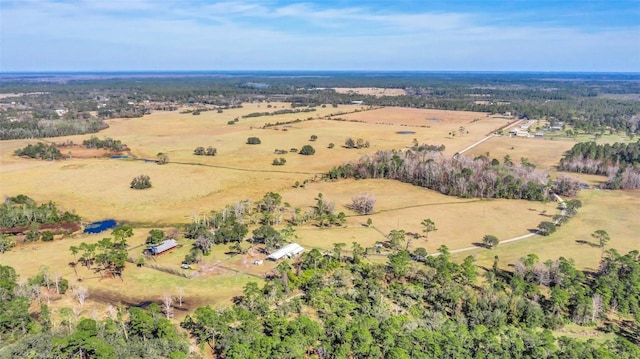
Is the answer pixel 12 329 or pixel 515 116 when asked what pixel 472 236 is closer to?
pixel 12 329

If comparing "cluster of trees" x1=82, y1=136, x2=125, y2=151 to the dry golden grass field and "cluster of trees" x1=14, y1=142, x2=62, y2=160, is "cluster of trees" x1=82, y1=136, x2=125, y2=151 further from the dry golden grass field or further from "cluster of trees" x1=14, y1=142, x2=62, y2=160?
"cluster of trees" x1=14, y1=142, x2=62, y2=160

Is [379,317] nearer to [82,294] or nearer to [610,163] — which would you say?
[82,294]

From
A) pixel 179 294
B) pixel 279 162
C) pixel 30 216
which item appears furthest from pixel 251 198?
pixel 179 294

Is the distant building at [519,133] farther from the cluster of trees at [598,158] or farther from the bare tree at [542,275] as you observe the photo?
the bare tree at [542,275]

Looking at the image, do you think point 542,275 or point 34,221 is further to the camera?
point 34,221

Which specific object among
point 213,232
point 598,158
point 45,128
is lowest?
point 213,232

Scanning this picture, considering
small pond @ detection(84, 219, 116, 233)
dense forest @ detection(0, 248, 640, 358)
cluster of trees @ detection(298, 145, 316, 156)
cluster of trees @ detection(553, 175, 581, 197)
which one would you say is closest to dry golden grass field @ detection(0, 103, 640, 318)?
small pond @ detection(84, 219, 116, 233)
